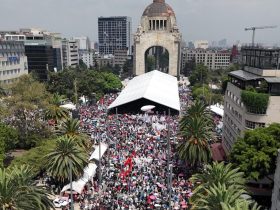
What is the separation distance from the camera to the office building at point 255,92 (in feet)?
137

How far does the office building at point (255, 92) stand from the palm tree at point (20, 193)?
26339 millimetres

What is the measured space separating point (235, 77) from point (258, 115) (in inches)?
397

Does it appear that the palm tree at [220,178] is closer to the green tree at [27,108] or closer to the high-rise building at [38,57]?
the green tree at [27,108]

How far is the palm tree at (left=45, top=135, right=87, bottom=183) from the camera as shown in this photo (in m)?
40.2

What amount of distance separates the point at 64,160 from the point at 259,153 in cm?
2166

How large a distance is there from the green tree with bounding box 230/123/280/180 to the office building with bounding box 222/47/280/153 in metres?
4.39

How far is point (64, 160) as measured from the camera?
133 feet

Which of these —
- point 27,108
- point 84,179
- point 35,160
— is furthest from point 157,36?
point 84,179

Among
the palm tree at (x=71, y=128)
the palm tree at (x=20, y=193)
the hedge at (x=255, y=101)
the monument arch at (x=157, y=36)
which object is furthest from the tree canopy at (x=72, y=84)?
the palm tree at (x=20, y=193)

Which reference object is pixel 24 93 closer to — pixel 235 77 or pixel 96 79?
pixel 235 77

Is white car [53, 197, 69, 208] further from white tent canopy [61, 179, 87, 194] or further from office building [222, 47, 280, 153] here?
office building [222, 47, 280, 153]

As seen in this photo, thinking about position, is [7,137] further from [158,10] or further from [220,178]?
[158,10]

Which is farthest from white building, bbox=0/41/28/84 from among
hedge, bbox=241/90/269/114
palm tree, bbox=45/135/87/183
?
hedge, bbox=241/90/269/114

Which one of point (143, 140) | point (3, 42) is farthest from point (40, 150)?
point (3, 42)
